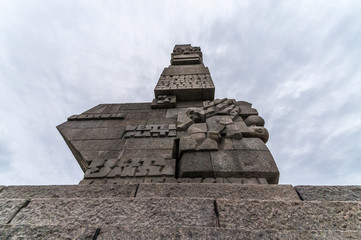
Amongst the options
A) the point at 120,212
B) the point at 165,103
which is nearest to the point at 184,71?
the point at 165,103

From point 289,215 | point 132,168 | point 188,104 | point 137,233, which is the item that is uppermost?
point 188,104

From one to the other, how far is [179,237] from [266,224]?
0.69m

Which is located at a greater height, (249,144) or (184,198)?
(249,144)

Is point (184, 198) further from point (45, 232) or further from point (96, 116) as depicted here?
point (96, 116)

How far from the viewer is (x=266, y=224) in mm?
1371

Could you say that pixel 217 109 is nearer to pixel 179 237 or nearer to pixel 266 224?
pixel 266 224

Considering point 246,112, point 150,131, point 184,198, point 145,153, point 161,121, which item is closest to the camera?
point 184,198

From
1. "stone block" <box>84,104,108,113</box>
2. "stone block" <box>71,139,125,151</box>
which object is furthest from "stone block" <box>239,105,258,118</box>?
"stone block" <box>84,104,108,113</box>

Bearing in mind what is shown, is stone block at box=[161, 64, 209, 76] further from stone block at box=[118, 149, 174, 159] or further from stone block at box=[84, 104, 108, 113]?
stone block at box=[118, 149, 174, 159]

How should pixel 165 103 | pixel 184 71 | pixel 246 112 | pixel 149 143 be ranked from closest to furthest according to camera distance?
pixel 149 143
pixel 246 112
pixel 165 103
pixel 184 71

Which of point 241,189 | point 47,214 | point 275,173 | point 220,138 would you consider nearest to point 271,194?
point 241,189

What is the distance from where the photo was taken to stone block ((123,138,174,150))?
11.2 ft

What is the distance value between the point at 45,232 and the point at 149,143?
233 cm

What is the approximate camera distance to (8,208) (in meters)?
1.61
